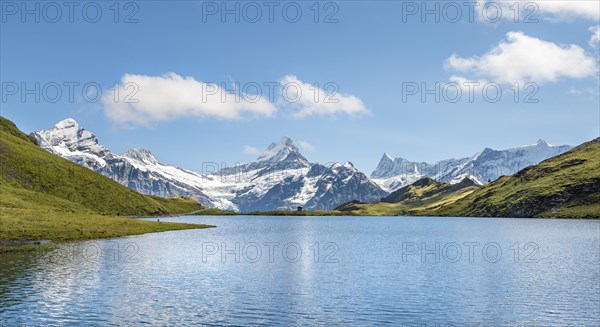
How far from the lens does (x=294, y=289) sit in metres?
61.2

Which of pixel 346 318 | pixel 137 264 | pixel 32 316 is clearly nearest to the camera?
pixel 32 316

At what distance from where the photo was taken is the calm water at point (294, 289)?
46.1 meters

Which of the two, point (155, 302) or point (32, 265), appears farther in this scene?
point (32, 265)

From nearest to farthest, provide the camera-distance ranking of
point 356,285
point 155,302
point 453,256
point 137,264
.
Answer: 1. point 155,302
2. point 356,285
3. point 137,264
4. point 453,256

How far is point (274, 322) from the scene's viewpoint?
44.2 meters

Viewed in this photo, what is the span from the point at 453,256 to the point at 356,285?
4328cm

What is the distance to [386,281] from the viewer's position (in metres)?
67.1

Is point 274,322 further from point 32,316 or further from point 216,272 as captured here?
point 216,272

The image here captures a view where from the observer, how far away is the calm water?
46094 mm

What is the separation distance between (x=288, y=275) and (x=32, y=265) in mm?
37690

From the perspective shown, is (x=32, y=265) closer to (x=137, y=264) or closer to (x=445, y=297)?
(x=137, y=264)

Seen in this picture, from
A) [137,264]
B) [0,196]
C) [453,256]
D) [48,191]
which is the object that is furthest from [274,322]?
[48,191]

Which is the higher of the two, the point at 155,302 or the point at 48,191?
the point at 48,191

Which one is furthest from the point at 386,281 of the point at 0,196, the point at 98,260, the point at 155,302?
the point at 0,196
